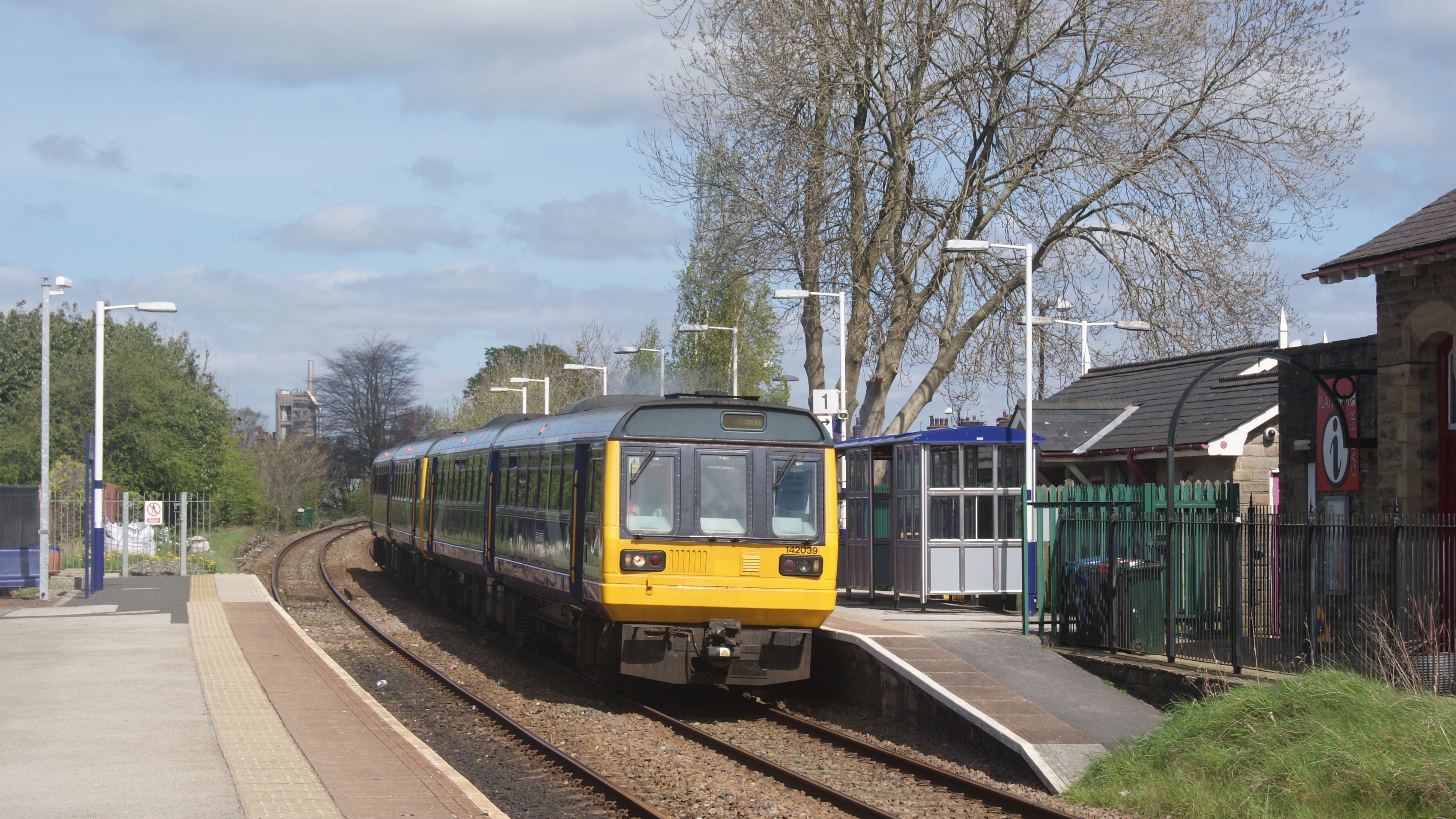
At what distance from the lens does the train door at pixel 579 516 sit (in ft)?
46.4

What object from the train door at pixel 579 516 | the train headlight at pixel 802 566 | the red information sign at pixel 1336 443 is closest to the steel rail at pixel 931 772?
the train headlight at pixel 802 566

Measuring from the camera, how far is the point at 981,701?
39.5ft

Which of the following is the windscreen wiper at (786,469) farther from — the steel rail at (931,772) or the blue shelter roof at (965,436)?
the blue shelter roof at (965,436)

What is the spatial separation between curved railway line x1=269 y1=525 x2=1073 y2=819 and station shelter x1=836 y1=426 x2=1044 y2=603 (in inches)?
156

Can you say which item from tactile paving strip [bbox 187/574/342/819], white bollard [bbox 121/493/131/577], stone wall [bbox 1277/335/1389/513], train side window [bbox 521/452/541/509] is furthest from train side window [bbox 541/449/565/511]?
white bollard [bbox 121/493/131/577]

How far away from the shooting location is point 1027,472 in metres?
17.5

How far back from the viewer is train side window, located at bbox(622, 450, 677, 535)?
13.3 m

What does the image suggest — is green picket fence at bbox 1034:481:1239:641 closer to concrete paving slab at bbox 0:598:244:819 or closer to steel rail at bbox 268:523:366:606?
concrete paving slab at bbox 0:598:244:819

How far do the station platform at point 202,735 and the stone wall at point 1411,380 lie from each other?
9463mm

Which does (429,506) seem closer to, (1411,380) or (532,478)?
(532,478)

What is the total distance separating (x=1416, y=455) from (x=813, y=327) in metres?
15.4

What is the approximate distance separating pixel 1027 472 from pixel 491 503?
7375 millimetres

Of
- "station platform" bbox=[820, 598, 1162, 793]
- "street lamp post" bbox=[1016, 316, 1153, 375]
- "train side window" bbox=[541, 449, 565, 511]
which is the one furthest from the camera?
"street lamp post" bbox=[1016, 316, 1153, 375]

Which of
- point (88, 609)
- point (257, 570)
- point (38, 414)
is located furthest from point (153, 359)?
point (88, 609)
